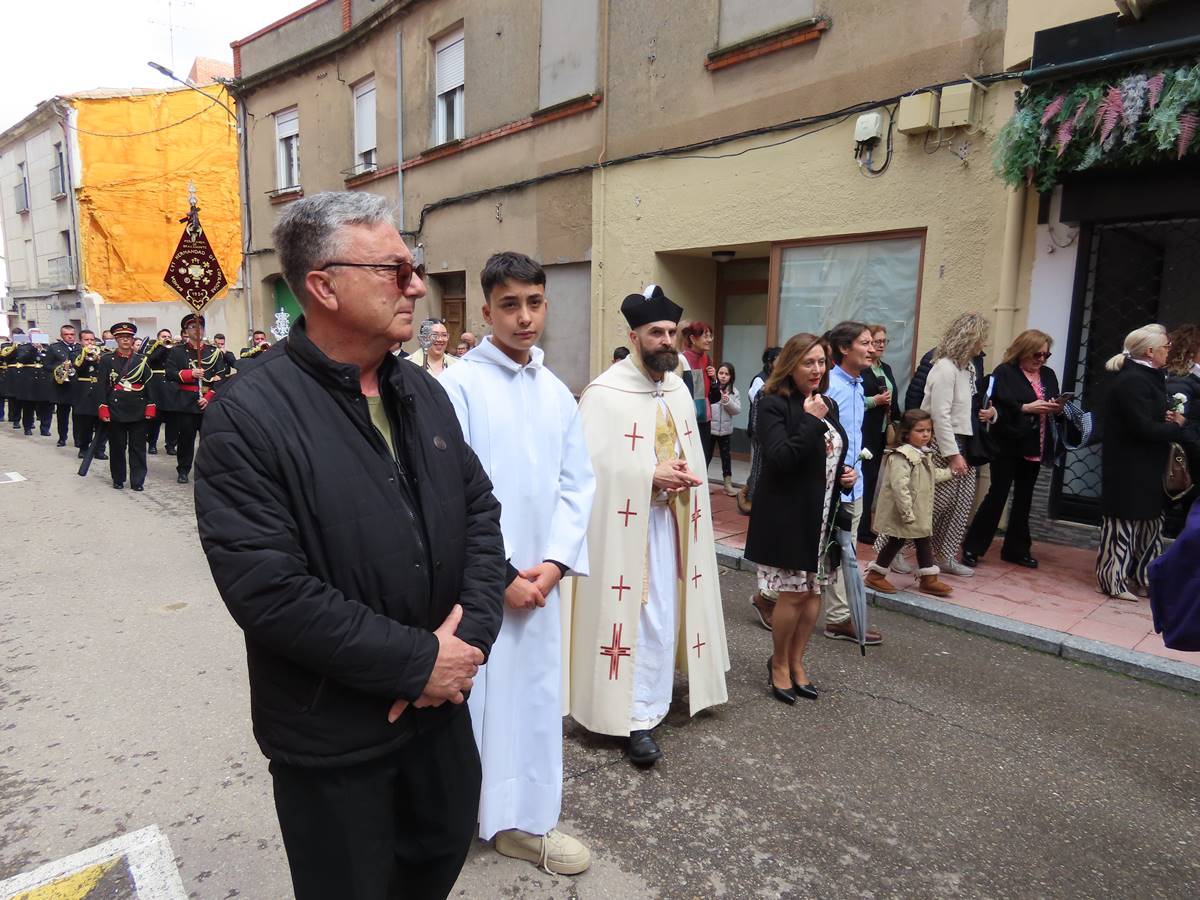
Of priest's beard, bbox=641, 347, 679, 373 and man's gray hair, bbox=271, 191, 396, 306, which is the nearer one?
man's gray hair, bbox=271, 191, 396, 306

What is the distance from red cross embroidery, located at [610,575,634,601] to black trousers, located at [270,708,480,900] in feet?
4.95

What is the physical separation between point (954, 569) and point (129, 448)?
377 inches

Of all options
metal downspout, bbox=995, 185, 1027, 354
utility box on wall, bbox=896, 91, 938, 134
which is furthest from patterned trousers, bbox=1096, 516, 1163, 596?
utility box on wall, bbox=896, 91, 938, 134

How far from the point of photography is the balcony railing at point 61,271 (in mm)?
27484

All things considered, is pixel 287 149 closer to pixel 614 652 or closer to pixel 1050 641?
pixel 614 652

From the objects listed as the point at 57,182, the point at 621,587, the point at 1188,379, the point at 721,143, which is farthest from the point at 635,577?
the point at 57,182

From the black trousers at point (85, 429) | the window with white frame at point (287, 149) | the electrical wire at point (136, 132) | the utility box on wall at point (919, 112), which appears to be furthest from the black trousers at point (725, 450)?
the electrical wire at point (136, 132)

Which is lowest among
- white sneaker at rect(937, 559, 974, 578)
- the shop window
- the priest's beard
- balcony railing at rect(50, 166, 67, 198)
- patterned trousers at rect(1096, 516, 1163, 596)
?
white sneaker at rect(937, 559, 974, 578)

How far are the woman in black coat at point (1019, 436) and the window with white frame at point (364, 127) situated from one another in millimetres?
12467

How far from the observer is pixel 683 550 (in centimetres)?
354

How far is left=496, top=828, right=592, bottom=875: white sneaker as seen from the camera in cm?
255

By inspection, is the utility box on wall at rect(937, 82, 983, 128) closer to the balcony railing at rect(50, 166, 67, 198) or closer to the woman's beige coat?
the woman's beige coat

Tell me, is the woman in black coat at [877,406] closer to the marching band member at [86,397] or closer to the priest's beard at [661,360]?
the priest's beard at [661,360]

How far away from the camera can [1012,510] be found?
6.28 meters
